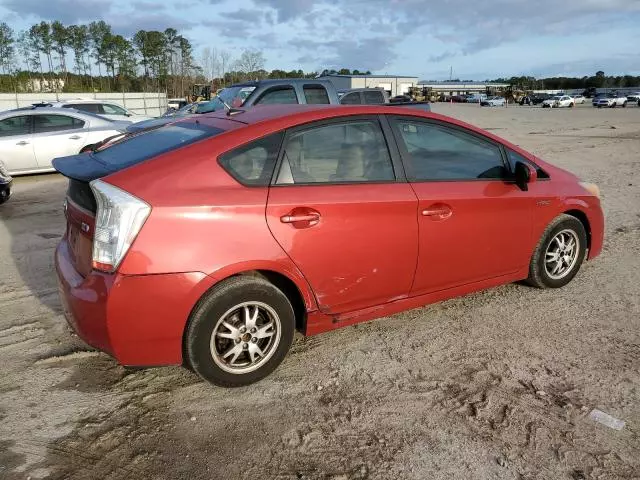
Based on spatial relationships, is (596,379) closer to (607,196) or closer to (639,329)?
(639,329)

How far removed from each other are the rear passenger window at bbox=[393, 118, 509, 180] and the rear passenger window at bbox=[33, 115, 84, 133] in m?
9.95

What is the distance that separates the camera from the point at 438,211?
12.1ft

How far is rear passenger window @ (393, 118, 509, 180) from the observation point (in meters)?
3.71

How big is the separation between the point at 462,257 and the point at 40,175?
1067 cm

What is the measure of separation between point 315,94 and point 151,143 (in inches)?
282

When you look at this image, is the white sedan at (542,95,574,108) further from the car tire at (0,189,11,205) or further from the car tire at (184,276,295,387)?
the car tire at (184,276,295,387)

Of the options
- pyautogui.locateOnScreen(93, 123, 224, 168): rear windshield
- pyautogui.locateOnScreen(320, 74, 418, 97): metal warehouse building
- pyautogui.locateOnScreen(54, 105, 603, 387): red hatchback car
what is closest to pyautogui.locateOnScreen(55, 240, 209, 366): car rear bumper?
pyautogui.locateOnScreen(54, 105, 603, 387): red hatchback car

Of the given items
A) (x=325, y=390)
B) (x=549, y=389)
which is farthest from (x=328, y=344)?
(x=549, y=389)

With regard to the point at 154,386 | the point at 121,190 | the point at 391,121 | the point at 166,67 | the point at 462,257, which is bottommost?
the point at 154,386

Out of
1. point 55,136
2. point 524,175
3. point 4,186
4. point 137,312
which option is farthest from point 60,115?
point 524,175

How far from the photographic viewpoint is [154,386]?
10.7 ft

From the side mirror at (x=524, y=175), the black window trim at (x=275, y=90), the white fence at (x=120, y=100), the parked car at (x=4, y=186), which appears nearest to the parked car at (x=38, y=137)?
the parked car at (x=4, y=186)

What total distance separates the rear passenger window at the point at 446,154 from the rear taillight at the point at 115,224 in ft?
6.09

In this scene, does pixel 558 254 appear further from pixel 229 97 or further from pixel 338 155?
pixel 229 97
